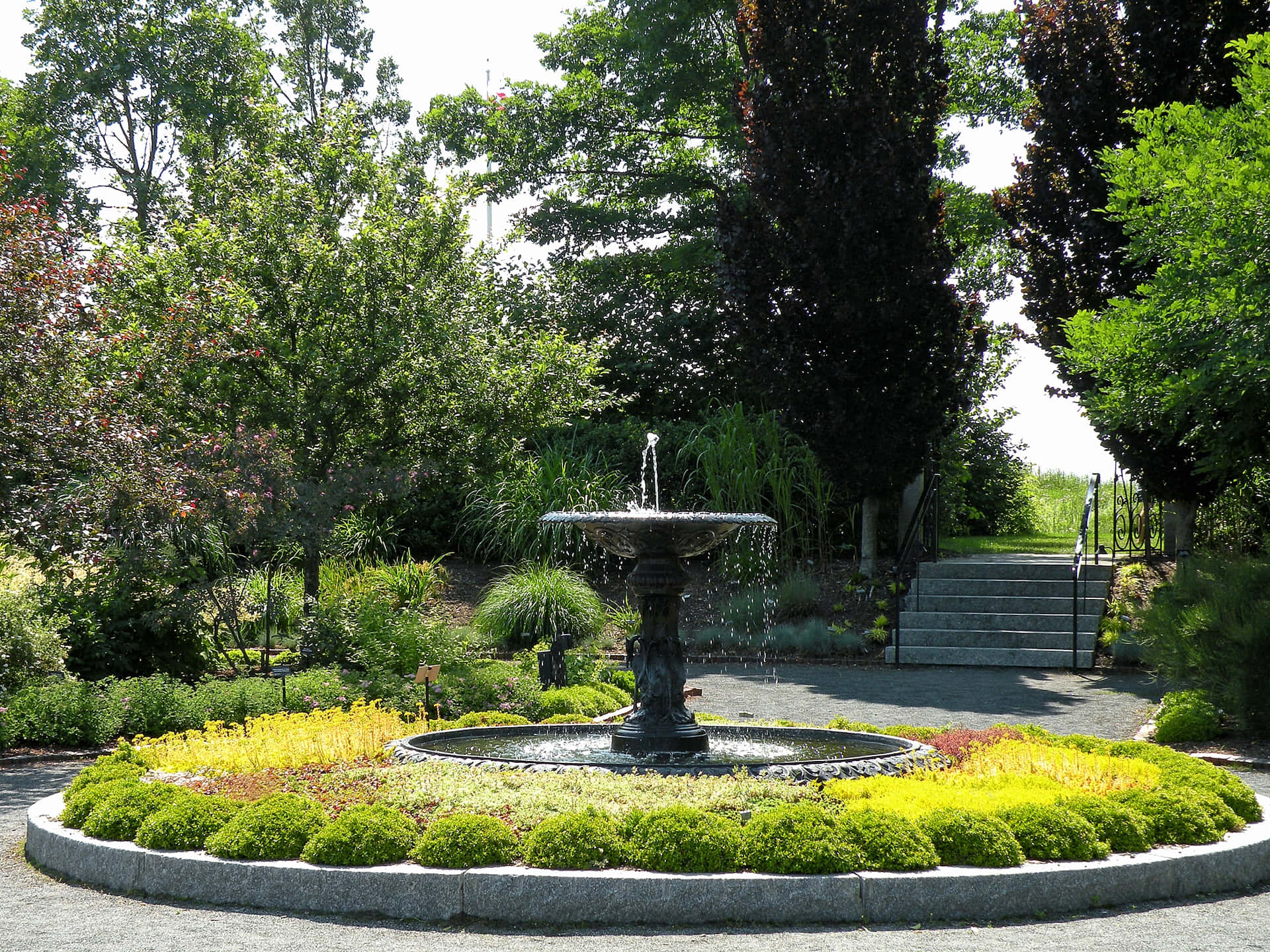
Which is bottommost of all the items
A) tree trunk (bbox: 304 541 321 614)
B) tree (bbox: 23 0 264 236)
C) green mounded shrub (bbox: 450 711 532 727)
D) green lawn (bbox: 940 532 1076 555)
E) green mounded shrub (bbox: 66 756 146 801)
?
green mounded shrub (bbox: 450 711 532 727)

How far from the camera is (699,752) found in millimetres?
7598

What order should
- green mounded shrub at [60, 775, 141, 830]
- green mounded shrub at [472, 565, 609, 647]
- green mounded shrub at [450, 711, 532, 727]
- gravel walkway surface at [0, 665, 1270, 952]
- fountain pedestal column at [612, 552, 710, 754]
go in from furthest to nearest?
green mounded shrub at [472, 565, 609, 647]
green mounded shrub at [450, 711, 532, 727]
fountain pedestal column at [612, 552, 710, 754]
green mounded shrub at [60, 775, 141, 830]
gravel walkway surface at [0, 665, 1270, 952]

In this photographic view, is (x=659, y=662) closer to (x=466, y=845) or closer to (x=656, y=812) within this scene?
(x=656, y=812)

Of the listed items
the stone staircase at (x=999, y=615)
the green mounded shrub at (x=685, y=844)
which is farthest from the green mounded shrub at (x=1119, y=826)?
the stone staircase at (x=999, y=615)

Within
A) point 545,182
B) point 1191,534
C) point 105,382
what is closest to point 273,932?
point 105,382

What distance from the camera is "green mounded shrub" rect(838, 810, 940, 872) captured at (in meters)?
5.07

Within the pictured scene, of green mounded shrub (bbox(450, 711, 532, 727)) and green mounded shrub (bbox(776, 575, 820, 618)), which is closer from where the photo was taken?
green mounded shrub (bbox(450, 711, 532, 727))

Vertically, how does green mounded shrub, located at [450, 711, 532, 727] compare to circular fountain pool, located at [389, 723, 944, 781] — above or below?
below

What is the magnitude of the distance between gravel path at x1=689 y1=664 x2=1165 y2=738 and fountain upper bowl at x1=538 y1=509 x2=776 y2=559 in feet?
10.8

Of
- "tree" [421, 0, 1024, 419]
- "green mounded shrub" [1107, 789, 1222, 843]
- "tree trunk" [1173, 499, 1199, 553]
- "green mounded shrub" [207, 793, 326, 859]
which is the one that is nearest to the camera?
"green mounded shrub" [207, 793, 326, 859]

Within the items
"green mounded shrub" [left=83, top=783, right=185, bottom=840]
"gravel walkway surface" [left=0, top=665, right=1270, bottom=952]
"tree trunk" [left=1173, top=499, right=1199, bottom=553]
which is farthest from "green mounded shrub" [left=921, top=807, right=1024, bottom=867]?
"tree trunk" [left=1173, top=499, right=1199, bottom=553]

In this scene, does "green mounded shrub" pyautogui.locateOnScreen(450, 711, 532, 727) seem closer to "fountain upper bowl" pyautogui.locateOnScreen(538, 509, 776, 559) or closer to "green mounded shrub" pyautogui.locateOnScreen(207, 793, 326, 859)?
"fountain upper bowl" pyautogui.locateOnScreen(538, 509, 776, 559)

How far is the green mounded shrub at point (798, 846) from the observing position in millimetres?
5020

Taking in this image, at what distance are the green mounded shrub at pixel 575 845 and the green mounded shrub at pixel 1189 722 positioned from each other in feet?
20.5
